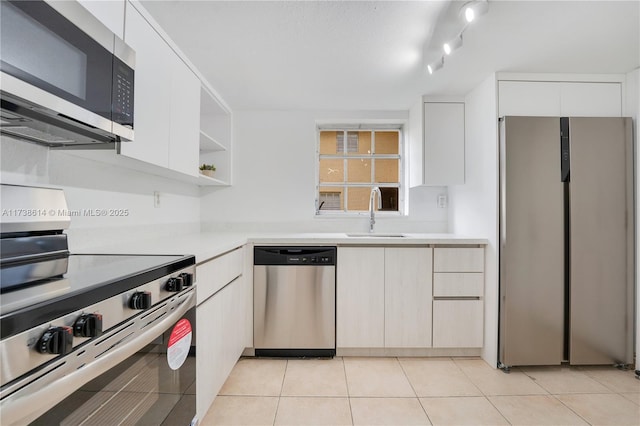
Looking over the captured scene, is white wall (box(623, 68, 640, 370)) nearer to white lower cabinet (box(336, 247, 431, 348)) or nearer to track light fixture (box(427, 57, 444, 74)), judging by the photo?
white lower cabinet (box(336, 247, 431, 348))

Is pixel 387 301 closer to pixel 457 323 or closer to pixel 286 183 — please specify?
pixel 457 323

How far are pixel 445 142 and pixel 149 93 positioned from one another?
2239mm

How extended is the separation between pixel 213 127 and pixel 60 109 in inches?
80.0

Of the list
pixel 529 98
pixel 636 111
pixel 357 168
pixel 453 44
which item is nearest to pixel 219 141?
pixel 357 168

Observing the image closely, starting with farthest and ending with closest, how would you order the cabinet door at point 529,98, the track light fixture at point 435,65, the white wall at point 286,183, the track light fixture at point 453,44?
the white wall at point 286,183, the cabinet door at point 529,98, the track light fixture at point 435,65, the track light fixture at point 453,44

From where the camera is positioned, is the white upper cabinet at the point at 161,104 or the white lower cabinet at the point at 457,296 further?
the white lower cabinet at the point at 457,296

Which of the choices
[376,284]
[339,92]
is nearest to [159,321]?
[376,284]

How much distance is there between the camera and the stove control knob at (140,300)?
2.95 ft

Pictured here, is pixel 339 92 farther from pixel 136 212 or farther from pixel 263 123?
pixel 136 212

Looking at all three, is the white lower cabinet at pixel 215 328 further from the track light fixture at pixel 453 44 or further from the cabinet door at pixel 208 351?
the track light fixture at pixel 453 44

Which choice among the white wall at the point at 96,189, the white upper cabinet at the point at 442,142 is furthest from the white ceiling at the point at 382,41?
the white wall at the point at 96,189

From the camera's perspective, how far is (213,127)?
2861mm

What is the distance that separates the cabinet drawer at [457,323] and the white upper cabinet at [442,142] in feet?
3.31

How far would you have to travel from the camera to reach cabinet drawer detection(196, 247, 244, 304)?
1456mm
